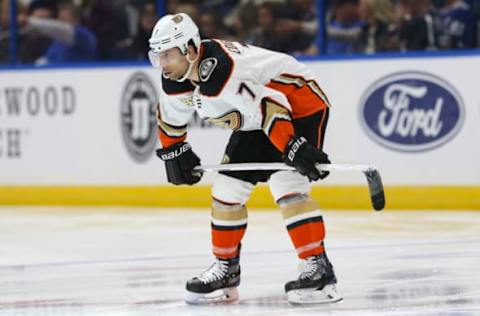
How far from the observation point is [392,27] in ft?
32.9

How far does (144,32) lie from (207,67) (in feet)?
18.8

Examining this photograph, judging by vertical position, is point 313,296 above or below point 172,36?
below

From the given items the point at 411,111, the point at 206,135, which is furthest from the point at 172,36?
the point at 206,135

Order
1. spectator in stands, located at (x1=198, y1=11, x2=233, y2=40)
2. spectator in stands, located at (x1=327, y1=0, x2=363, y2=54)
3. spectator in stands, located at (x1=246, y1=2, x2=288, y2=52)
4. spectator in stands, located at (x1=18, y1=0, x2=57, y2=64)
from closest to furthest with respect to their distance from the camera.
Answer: spectator in stands, located at (x1=327, y1=0, x2=363, y2=54), spectator in stands, located at (x1=246, y1=2, x2=288, y2=52), spectator in stands, located at (x1=198, y1=11, x2=233, y2=40), spectator in stands, located at (x1=18, y1=0, x2=57, y2=64)

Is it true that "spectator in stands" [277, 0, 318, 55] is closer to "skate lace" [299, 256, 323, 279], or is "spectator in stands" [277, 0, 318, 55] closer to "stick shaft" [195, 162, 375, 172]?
"stick shaft" [195, 162, 375, 172]

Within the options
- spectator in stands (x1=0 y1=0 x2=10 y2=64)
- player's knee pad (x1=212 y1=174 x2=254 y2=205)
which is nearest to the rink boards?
spectator in stands (x1=0 y1=0 x2=10 y2=64)

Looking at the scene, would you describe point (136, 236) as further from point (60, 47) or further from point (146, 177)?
point (60, 47)

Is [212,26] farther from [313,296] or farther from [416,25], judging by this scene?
[313,296]

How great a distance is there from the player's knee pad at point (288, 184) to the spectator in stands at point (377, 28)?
4.67m

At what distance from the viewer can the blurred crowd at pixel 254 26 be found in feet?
32.2

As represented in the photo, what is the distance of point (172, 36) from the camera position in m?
5.29

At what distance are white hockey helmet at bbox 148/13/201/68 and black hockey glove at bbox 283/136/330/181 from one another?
22.4 inches

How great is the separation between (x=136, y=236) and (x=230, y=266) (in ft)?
9.58

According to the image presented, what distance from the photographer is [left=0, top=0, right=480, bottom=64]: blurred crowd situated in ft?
32.2
